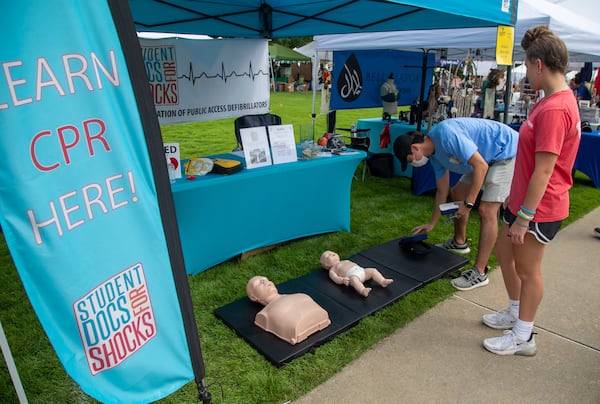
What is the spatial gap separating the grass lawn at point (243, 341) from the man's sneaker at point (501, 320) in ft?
1.26

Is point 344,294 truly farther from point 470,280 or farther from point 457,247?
point 457,247

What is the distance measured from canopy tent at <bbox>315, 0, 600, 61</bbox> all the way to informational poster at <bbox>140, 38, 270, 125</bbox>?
151 cm

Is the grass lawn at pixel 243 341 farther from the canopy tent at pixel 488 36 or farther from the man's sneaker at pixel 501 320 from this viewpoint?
the canopy tent at pixel 488 36

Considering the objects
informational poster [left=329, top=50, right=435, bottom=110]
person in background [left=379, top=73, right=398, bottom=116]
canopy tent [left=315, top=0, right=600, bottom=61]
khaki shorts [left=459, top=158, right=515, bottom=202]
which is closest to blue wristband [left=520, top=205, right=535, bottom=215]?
khaki shorts [left=459, top=158, right=515, bottom=202]

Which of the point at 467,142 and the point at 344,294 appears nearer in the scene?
the point at 467,142

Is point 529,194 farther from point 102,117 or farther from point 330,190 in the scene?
point 330,190

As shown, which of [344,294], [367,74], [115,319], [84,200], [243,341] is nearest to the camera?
[84,200]

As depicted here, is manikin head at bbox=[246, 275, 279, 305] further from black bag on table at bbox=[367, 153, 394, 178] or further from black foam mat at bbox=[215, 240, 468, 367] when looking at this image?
black bag on table at bbox=[367, 153, 394, 178]

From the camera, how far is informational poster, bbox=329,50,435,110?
6.55m

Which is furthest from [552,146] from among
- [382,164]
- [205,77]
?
[382,164]

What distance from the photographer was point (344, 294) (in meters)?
2.96

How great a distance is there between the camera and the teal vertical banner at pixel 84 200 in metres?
1.07

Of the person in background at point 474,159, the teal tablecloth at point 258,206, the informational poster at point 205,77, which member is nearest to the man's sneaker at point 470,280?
the person in background at point 474,159

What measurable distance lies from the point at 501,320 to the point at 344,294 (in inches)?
40.7
